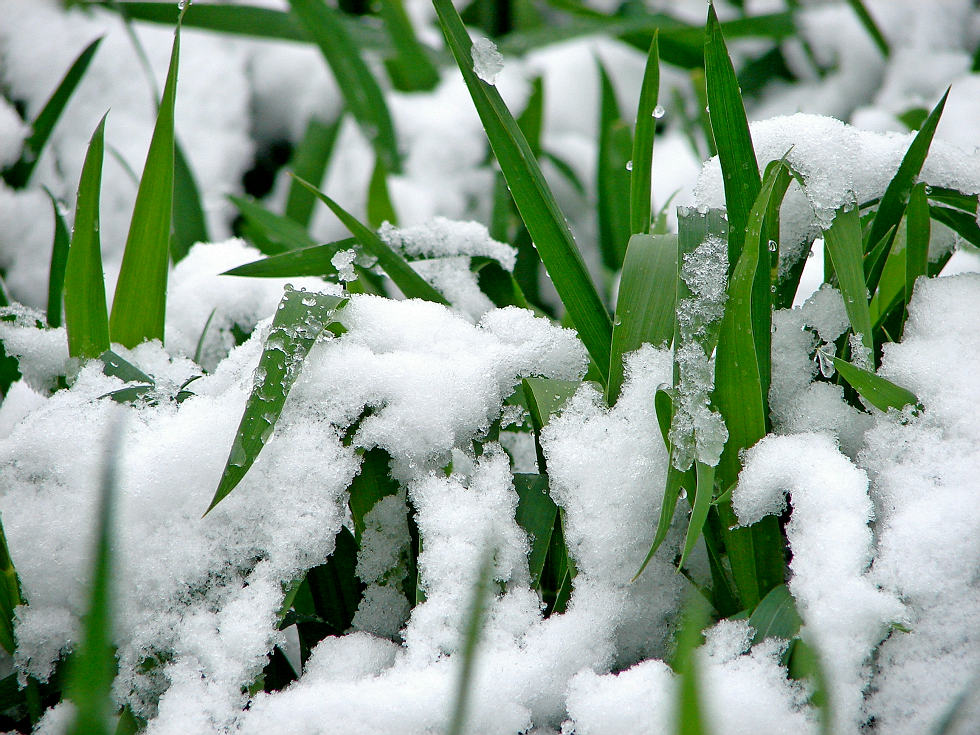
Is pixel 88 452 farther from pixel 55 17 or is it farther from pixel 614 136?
pixel 55 17

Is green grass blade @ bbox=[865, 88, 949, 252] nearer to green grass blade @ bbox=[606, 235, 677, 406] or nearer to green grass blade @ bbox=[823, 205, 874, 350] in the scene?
green grass blade @ bbox=[823, 205, 874, 350]

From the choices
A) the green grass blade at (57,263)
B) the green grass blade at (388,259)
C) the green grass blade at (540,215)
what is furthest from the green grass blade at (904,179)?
the green grass blade at (57,263)

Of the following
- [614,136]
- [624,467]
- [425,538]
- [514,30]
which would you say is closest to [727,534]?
[624,467]

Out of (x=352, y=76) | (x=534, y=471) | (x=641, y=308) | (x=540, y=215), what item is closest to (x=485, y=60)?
(x=540, y=215)

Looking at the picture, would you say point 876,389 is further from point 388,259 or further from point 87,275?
point 87,275

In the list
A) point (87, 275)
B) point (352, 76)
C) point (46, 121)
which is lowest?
point (87, 275)

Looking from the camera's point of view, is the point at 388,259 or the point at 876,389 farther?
the point at 388,259

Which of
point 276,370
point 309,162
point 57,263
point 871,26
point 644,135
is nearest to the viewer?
point 276,370
